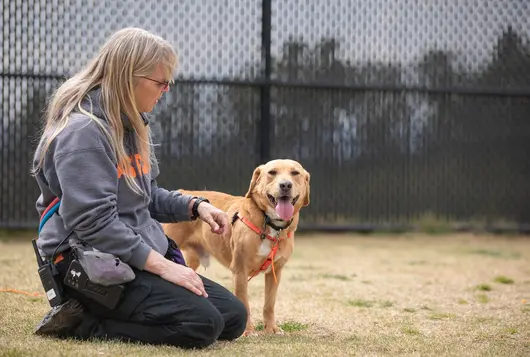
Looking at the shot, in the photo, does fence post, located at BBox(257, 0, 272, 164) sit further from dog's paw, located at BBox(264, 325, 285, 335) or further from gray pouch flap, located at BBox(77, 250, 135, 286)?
gray pouch flap, located at BBox(77, 250, 135, 286)

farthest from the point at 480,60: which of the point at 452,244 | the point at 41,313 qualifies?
the point at 41,313

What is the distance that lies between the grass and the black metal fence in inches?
35.0

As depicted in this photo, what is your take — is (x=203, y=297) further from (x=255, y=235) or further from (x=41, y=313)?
(x=41, y=313)

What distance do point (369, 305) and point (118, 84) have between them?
2250mm

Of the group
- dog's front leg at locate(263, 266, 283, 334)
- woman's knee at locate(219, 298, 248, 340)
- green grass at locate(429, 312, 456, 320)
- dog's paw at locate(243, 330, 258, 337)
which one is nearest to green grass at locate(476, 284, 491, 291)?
green grass at locate(429, 312, 456, 320)

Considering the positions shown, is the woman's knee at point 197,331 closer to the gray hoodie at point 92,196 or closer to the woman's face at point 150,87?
the gray hoodie at point 92,196

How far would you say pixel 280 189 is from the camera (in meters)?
3.95

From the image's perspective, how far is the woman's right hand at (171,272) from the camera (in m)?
3.15

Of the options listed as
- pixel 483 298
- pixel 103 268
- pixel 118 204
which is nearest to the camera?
pixel 103 268

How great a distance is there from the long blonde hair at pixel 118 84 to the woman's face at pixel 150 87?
2 cm

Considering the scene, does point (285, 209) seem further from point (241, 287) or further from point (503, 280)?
point (503, 280)

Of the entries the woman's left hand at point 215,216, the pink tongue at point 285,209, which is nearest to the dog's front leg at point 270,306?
the pink tongue at point 285,209

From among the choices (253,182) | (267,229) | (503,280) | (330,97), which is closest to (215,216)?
(267,229)

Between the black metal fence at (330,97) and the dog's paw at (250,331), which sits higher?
the black metal fence at (330,97)
